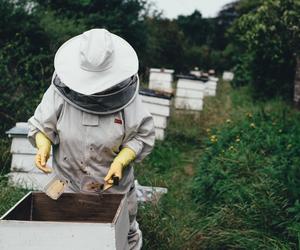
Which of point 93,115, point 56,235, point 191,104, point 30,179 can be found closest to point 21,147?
point 30,179

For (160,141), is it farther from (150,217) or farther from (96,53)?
(96,53)

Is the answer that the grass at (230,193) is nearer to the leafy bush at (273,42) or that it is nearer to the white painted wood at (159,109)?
the white painted wood at (159,109)

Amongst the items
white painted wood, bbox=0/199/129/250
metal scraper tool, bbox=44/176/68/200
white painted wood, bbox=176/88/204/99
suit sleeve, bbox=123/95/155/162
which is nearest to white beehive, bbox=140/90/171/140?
white painted wood, bbox=176/88/204/99

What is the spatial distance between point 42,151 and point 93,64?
23.6 inches

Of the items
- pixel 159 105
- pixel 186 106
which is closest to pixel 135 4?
pixel 186 106

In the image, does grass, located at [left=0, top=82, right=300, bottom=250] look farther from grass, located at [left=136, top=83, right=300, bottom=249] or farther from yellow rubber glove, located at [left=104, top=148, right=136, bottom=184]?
yellow rubber glove, located at [left=104, top=148, right=136, bottom=184]

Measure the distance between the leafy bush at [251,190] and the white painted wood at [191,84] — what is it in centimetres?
339

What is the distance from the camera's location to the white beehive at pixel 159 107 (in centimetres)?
721

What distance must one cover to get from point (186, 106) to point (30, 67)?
3599 mm

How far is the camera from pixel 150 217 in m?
3.89

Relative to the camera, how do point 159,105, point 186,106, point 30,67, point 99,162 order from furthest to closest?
point 186,106, point 159,105, point 30,67, point 99,162

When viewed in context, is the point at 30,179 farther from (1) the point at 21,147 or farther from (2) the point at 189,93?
(2) the point at 189,93

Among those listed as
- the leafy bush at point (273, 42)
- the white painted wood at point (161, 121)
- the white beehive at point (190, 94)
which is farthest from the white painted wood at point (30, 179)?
the leafy bush at point (273, 42)

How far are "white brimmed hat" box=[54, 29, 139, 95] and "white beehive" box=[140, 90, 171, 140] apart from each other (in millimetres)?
4278
